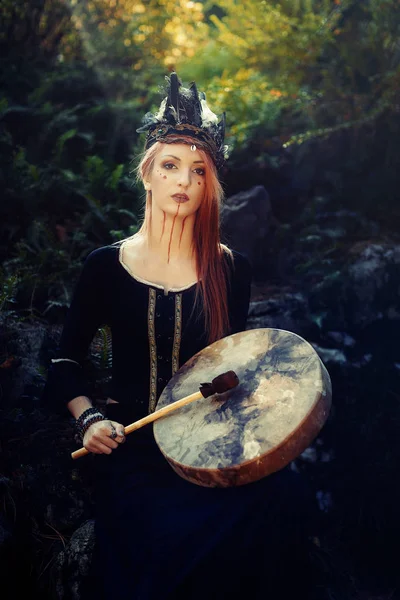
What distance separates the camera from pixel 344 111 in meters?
4.46

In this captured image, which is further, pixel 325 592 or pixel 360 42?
pixel 360 42

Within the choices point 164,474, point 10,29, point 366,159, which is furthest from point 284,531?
point 10,29

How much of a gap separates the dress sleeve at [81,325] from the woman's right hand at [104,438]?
26 centimetres

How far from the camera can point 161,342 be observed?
2328 millimetres

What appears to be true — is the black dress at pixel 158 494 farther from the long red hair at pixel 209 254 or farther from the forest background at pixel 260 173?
the forest background at pixel 260 173

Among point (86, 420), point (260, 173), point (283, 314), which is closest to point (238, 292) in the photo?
point (86, 420)

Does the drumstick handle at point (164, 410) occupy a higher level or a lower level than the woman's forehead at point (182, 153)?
lower

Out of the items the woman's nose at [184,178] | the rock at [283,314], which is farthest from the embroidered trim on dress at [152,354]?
the rock at [283,314]

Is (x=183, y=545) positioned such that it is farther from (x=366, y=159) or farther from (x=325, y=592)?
(x=366, y=159)

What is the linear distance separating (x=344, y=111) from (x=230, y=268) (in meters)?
2.65

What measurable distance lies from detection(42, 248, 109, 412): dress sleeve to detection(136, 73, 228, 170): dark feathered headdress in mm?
637

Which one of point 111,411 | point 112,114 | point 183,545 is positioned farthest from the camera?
point 112,114

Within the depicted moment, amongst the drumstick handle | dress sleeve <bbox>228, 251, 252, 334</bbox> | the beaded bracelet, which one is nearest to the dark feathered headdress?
dress sleeve <bbox>228, 251, 252, 334</bbox>

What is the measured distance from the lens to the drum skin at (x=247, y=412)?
174 cm
